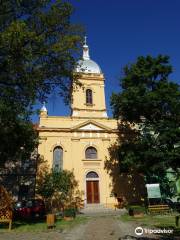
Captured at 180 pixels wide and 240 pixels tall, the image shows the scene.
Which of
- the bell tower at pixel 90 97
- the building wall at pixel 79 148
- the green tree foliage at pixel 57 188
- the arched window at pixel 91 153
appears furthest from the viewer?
the bell tower at pixel 90 97

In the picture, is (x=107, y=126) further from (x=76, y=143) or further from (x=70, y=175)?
(x=70, y=175)

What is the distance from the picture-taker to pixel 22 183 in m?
31.4

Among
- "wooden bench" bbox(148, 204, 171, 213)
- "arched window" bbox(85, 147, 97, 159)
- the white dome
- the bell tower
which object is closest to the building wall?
"arched window" bbox(85, 147, 97, 159)

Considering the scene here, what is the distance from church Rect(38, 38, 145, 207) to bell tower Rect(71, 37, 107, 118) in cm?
16

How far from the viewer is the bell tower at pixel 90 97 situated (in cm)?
3694

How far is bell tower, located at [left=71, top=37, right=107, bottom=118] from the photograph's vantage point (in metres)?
36.9

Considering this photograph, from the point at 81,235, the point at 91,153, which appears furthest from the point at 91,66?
the point at 81,235

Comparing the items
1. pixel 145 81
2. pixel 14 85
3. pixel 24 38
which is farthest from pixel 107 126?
pixel 24 38

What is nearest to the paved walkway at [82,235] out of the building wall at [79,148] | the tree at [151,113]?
the tree at [151,113]

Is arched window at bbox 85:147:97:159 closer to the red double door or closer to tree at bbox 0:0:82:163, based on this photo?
the red double door

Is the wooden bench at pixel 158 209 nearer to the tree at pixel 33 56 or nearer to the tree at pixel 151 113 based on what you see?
the tree at pixel 151 113

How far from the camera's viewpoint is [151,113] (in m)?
28.9

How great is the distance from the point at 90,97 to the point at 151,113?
11853 millimetres

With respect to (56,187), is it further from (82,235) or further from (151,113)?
(82,235)
